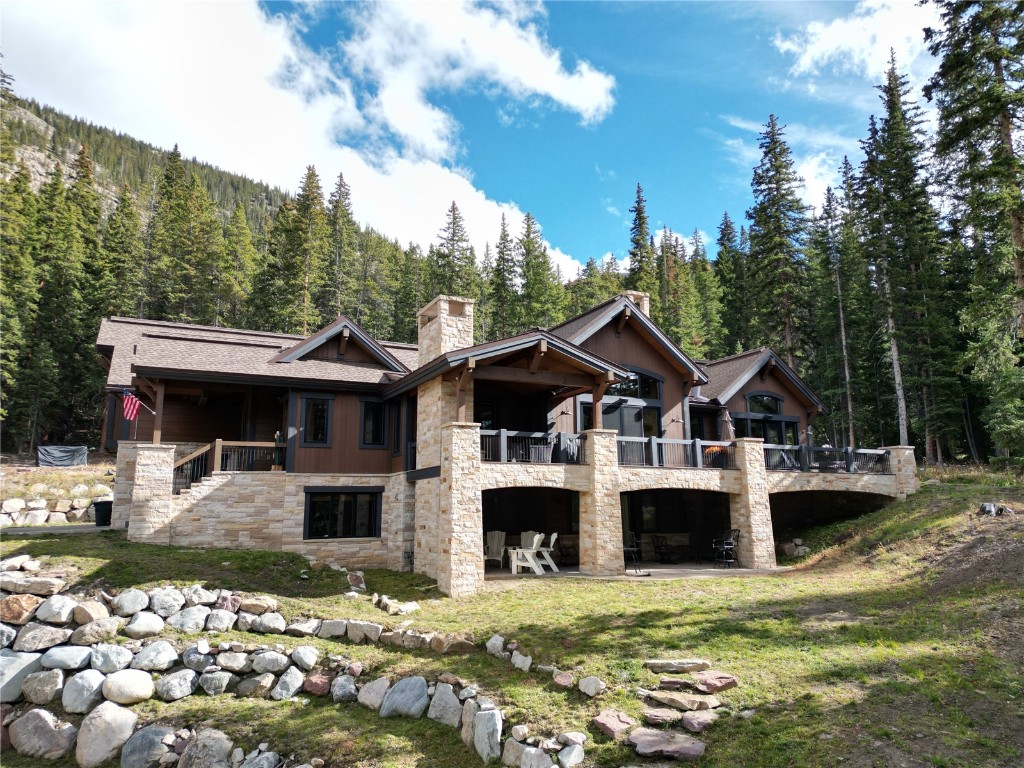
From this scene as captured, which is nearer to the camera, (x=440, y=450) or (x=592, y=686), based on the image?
(x=592, y=686)

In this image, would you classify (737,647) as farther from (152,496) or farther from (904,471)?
(904,471)

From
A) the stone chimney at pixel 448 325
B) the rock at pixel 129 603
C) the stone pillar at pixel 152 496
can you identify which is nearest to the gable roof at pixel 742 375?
the stone chimney at pixel 448 325

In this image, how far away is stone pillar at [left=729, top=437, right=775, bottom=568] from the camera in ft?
63.4

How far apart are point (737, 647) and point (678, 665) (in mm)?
1372

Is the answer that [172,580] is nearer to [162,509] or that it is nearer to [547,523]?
[162,509]

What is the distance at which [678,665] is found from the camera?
907 cm

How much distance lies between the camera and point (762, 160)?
117 feet

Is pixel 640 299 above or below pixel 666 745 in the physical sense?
above

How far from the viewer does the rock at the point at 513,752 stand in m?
7.94

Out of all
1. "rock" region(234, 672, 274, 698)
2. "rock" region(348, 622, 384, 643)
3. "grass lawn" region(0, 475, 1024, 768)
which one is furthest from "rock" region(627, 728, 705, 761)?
"rock" region(234, 672, 274, 698)

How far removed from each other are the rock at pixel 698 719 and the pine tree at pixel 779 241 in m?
29.0

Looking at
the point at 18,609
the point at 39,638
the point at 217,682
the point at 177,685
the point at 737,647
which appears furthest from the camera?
the point at 18,609

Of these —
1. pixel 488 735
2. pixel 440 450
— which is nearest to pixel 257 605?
pixel 440 450

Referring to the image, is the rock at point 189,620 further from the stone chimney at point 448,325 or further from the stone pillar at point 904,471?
the stone pillar at point 904,471
